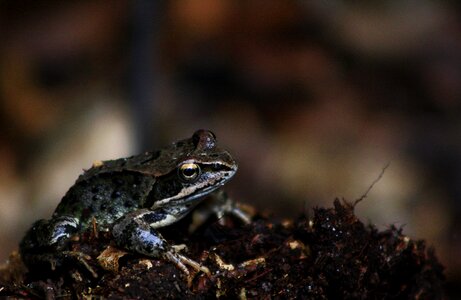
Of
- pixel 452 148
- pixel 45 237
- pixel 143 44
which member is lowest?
pixel 45 237

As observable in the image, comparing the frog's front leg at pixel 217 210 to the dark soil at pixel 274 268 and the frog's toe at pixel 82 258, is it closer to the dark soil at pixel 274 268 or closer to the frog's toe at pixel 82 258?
the dark soil at pixel 274 268

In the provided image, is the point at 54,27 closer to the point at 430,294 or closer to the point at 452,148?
the point at 452,148

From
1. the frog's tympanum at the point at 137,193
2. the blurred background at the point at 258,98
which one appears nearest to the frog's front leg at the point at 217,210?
the frog's tympanum at the point at 137,193

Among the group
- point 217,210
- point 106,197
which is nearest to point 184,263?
point 106,197

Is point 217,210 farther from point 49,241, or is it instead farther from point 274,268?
point 49,241

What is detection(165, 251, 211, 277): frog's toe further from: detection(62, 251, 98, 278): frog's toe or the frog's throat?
the frog's throat

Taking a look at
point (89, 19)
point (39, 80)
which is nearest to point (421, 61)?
point (89, 19)
